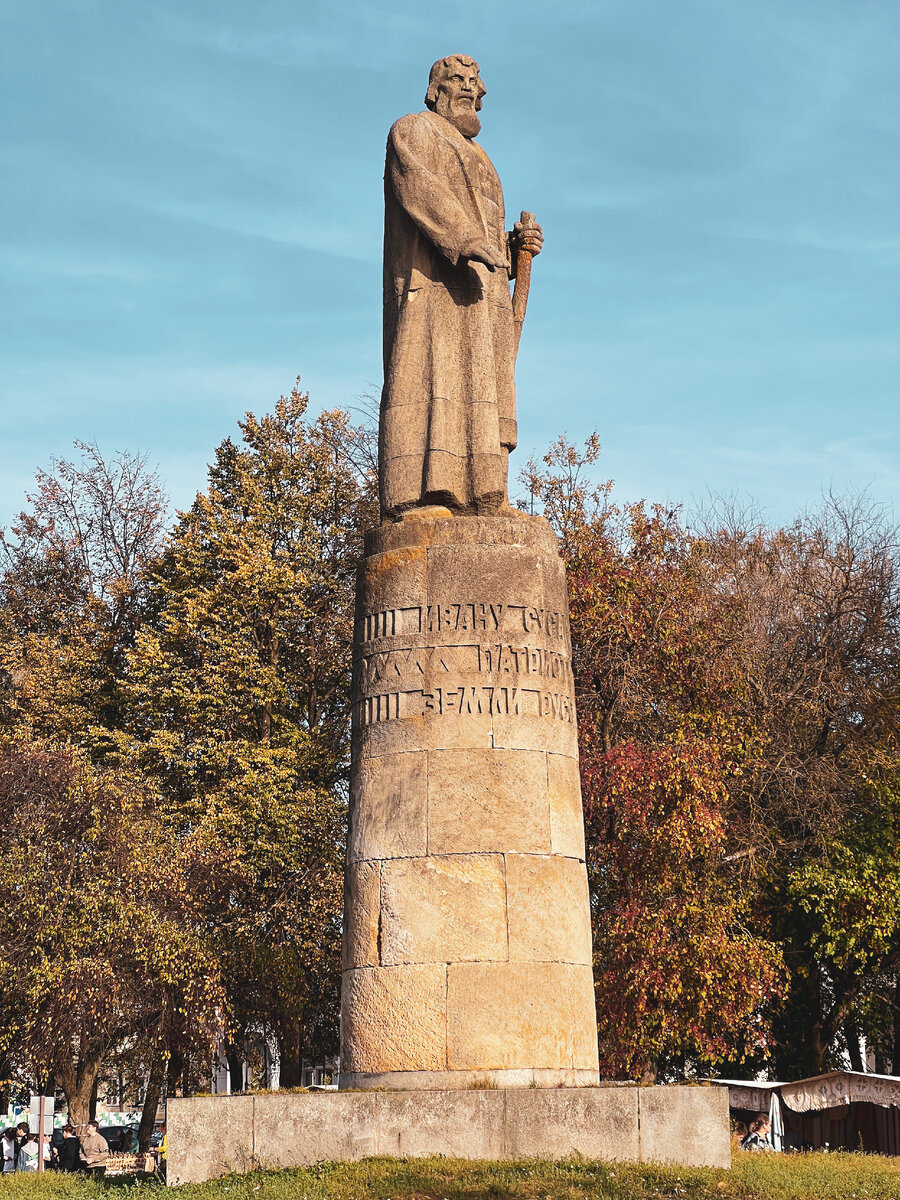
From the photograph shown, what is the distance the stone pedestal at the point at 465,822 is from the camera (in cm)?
1016

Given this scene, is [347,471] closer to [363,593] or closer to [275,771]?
[275,771]

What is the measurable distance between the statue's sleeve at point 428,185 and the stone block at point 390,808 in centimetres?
429

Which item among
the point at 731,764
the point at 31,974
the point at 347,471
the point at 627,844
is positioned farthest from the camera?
the point at 347,471

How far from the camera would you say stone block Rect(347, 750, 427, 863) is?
34.9 feet

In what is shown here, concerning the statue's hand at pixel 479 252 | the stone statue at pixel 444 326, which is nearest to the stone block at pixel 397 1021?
the stone statue at pixel 444 326

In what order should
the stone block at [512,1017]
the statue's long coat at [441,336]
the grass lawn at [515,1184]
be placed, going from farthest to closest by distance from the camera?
the statue's long coat at [441,336] → the stone block at [512,1017] → the grass lawn at [515,1184]

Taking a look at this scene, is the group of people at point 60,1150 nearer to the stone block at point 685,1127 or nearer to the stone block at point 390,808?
the stone block at point 390,808

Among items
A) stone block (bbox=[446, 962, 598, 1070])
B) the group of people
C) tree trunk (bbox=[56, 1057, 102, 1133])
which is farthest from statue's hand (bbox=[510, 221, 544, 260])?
tree trunk (bbox=[56, 1057, 102, 1133])

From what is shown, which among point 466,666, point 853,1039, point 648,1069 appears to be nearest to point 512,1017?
point 466,666

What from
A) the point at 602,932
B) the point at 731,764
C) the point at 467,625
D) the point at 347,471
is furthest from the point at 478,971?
the point at 347,471

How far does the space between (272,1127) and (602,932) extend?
1430 centimetres

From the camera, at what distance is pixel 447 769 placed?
10.8m

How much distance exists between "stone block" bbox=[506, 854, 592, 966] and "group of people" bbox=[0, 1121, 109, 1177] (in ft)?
40.7

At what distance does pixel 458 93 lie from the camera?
13.1 m
